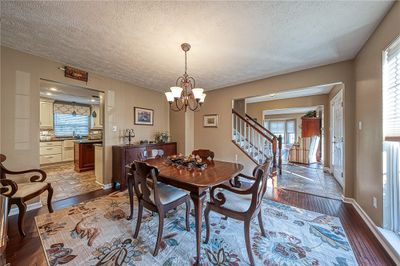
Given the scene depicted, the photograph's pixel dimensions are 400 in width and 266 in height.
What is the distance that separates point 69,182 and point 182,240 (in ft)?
11.4

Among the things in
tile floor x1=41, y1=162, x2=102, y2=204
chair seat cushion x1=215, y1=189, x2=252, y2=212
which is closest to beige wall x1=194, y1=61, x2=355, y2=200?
chair seat cushion x1=215, y1=189, x2=252, y2=212

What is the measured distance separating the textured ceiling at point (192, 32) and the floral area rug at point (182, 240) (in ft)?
7.93

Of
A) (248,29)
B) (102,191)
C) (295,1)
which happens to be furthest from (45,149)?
(295,1)

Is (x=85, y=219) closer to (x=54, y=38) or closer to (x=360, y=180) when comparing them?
(x=54, y=38)

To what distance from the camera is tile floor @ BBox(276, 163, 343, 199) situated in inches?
124

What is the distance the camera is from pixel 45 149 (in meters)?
5.10

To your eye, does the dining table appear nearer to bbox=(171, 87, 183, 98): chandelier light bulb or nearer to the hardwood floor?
bbox=(171, 87, 183, 98): chandelier light bulb

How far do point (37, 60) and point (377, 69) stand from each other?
484 centimetres

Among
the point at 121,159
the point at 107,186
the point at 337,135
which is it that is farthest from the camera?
the point at 337,135

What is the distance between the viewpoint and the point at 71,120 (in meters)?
6.05

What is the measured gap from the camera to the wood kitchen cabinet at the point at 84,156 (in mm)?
4566

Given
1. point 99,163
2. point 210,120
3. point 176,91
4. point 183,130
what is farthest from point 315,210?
point 99,163

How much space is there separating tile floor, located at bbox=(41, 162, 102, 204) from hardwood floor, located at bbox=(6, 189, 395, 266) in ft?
1.07

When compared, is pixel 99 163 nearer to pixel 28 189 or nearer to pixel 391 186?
pixel 28 189
